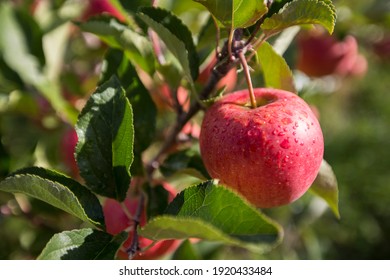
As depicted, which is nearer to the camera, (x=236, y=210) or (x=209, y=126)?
(x=236, y=210)

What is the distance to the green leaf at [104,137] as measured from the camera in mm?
654

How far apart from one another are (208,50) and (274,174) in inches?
12.8

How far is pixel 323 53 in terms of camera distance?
1.49m

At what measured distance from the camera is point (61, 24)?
3.85 feet

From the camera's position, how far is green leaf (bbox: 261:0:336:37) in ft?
1.86

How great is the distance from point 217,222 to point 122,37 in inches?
12.7

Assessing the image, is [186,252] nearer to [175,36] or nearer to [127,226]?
[127,226]

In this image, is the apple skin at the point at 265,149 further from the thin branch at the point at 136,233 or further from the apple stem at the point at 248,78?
the thin branch at the point at 136,233

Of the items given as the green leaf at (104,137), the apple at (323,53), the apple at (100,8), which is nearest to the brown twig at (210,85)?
the green leaf at (104,137)
